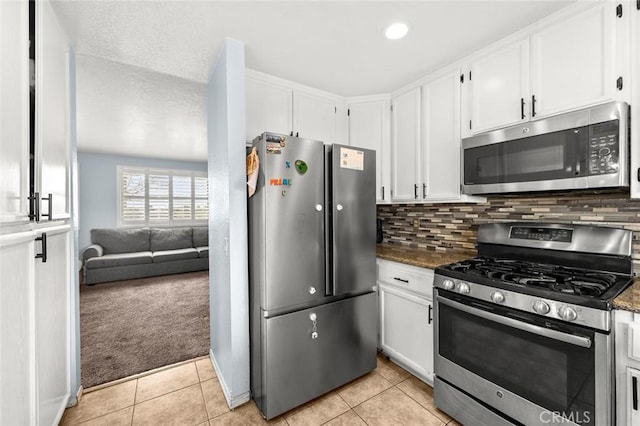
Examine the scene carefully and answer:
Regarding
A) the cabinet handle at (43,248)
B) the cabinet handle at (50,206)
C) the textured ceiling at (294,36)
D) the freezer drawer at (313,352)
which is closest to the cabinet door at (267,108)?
the textured ceiling at (294,36)

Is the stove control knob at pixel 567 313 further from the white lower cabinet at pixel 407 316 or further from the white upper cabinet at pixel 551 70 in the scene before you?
the white upper cabinet at pixel 551 70

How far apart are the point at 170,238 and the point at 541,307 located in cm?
614

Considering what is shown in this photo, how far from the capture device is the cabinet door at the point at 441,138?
6.78 feet

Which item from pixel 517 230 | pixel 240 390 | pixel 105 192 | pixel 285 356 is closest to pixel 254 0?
pixel 285 356

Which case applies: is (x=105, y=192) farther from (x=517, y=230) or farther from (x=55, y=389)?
(x=517, y=230)

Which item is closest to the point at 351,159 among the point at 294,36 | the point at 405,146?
the point at 405,146

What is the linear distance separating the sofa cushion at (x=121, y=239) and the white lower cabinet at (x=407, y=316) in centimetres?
523

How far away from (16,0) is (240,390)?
2.22m

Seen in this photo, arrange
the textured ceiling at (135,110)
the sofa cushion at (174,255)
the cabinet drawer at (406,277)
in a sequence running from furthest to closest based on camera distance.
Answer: the sofa cushion at (174,255), the textured ceiling at (135,110), the cabinet drawer at (406,277)

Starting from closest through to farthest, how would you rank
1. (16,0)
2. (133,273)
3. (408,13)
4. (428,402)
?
(16,0)
(408,13)
(428,402)
(133,273)

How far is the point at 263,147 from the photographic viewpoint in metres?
1.64

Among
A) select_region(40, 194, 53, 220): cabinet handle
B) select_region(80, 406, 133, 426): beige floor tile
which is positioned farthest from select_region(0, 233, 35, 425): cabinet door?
select_region(80, 406, 133, 426): beige floor tile

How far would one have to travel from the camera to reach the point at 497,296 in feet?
4.52

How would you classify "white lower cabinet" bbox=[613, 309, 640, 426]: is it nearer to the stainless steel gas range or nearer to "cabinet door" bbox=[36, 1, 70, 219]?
the stainless steel gas range
